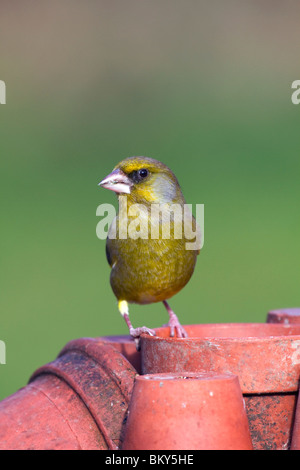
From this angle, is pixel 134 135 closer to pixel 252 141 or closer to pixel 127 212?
pixel 252 141

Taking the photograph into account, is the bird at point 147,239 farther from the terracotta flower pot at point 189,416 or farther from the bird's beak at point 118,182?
the terracotta flower pot at point 189,416

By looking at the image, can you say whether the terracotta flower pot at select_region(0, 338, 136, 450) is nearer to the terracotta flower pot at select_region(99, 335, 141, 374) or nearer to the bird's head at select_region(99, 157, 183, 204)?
the terracotta flower pot at select_region(99, 335, 141, 374)

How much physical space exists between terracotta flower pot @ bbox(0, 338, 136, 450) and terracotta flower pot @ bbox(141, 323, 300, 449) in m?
0.21

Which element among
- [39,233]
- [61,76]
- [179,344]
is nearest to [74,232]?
[39,233]

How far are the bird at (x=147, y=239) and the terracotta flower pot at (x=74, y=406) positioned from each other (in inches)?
27.9

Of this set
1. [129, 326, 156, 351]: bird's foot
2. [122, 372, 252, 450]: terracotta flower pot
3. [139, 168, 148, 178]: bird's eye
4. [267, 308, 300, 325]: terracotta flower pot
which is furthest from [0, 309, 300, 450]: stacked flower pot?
[139, 168, 148, 178]: bird's eye

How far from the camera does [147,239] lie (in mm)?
3826

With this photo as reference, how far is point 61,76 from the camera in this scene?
519 inches

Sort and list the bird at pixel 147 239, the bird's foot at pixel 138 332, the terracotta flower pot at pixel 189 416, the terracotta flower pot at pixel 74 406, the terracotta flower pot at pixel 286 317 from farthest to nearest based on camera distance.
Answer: the bird at pixel 147 239
the terracotta flower pot at pixel 286 317
the bird's foot at pixel 138 332
the terracotta flower pot at pixel 74 406
the terracotta flower pot at pixel 189 416

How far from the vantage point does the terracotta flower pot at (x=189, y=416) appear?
229cm

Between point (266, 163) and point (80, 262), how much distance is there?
9.80 feet

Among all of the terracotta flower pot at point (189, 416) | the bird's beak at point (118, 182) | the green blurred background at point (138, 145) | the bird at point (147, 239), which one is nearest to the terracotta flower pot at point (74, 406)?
the terracotta flower pot at point (189, 416)

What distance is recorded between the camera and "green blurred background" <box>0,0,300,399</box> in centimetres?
800

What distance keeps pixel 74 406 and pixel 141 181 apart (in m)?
1.29
